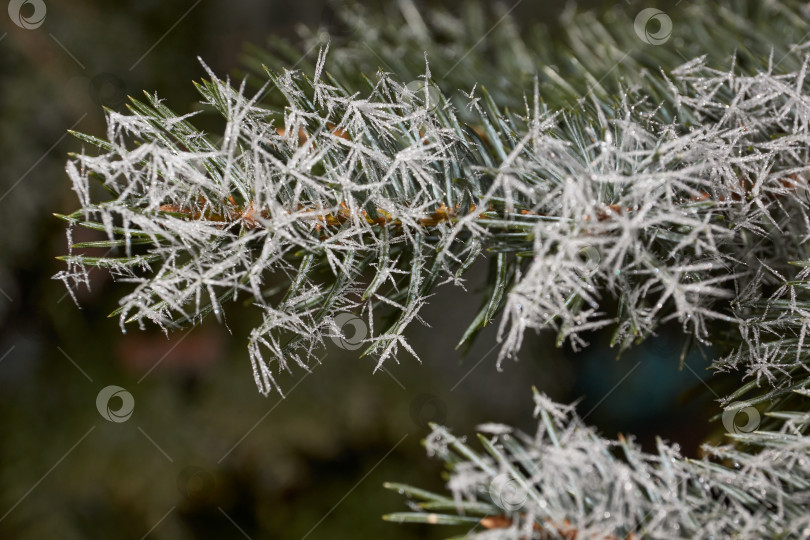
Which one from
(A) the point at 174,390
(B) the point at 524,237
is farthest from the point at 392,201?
(A) the point at 174,390

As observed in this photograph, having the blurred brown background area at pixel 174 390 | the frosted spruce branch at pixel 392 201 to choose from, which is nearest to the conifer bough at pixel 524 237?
the frosted spruce branch at pixel 392 201

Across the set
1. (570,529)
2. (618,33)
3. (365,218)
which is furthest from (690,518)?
(618,33)

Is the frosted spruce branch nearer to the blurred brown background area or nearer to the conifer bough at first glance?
the conifer bough

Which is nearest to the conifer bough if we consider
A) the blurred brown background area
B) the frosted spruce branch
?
the frosted spruce branch

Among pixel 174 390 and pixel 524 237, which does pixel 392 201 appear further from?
pixel 174 390

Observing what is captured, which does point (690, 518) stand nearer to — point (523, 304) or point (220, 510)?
point (523, 304)

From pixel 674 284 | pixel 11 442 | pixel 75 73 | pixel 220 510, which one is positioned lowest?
pixel 220 510
